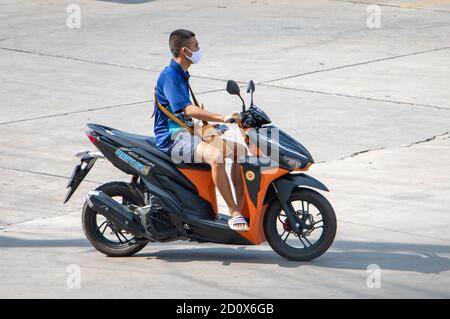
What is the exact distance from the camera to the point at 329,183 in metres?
10.9

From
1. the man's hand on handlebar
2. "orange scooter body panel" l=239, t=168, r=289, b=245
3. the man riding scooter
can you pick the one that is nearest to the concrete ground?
"orange scooter body panel" l=239, t=168, r=289, b=245

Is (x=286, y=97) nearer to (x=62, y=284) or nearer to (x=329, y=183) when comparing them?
(x=329, y=183)

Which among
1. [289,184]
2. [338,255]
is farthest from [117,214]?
[338,255]

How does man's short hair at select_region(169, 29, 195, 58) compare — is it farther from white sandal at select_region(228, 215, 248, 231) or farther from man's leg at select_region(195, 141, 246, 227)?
white sandal at select_region(228, 215, 248, 231)

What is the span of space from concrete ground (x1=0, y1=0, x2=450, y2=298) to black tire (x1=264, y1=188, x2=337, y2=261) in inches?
3.8

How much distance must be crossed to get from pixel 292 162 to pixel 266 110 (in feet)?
18.0

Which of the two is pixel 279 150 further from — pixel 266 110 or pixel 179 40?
pixel 266 110

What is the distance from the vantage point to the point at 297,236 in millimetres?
8469

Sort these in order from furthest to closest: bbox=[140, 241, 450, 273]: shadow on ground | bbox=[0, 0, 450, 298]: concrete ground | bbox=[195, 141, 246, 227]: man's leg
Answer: bbox=[140, 241, 450, 273]: shadow on ground < bbox=[195, 141, 246, 227]: man's leg < bbox=[0, 0, 450, 298]: concrete ground

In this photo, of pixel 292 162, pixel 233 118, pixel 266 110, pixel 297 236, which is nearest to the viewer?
pixel 233 118

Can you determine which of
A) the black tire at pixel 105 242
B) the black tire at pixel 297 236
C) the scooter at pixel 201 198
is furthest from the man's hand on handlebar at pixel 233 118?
the black tire at pixel 105 242

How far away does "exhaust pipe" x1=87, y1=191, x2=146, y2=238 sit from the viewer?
8.61 m

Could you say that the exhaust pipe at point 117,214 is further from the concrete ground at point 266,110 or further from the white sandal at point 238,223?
the white sandal at point 238,223
